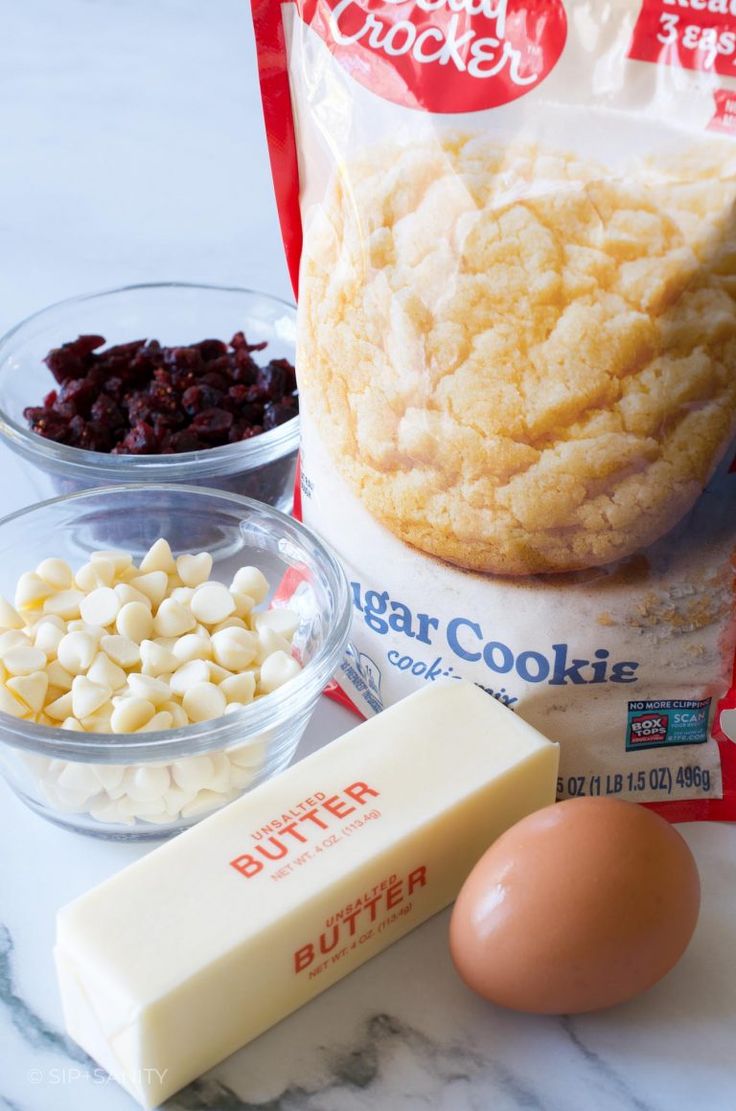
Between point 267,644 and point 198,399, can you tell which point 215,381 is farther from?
point 267,644

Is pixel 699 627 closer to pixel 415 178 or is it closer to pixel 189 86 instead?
pixel 415 178

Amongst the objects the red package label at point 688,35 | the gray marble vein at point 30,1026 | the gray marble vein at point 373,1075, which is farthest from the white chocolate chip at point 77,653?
the red package label at point 688,35

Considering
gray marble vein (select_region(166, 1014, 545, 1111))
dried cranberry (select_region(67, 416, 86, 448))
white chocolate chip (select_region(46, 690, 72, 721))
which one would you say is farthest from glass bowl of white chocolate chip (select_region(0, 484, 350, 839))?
gray marble vein (select_region(166, 1014, 545, 1111))

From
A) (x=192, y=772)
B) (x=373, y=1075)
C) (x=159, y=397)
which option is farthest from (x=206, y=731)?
(x=159, y=397)

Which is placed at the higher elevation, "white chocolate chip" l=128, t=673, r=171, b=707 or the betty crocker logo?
the betty crocker logo

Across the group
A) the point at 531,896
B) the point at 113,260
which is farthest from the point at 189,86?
the point at 531,896

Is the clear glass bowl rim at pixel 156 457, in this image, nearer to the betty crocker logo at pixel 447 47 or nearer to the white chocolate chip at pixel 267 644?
the white chocolate chip at pixel 267 644

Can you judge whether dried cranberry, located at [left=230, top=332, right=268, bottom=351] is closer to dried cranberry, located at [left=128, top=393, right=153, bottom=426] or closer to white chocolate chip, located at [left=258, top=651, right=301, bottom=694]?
dried cranberry, located at [left=128, top=393, right=153, bottom=426]

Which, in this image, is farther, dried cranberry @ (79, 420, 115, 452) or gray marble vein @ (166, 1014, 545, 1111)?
dried cranberry @ (79, 420, 115, 452)
